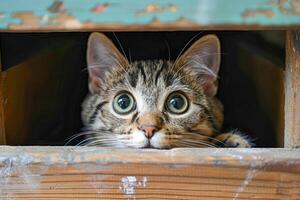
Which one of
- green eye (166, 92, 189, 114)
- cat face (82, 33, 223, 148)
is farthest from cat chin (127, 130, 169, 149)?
green eye (166, 92, 189, 114)

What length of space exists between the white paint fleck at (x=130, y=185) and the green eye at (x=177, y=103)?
0.43m

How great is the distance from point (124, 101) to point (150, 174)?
1.58 feet

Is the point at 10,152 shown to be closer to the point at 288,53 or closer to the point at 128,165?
the point at 128,165

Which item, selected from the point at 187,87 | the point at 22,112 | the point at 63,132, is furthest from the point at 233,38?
→ the point at 22,112

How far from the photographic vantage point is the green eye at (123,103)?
1.52 metres

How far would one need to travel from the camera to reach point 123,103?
154cm

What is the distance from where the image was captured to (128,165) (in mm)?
1087

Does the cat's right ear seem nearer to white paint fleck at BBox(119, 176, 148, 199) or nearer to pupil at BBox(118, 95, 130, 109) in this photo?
pupil at BBox(118, 95, 130, 109)

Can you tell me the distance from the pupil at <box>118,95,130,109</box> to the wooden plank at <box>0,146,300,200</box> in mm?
415

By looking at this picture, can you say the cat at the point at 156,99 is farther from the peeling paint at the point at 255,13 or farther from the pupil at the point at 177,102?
the peeling paint at the point at 255,13

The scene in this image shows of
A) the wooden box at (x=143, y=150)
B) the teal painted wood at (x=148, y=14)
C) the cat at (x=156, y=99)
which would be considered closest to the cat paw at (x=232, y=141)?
the cat at (x=156, y=99)

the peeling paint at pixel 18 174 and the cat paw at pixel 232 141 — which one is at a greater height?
the cat paw at pixel 232 141

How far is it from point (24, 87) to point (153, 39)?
555 mm

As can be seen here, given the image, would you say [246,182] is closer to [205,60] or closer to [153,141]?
[153,141]
